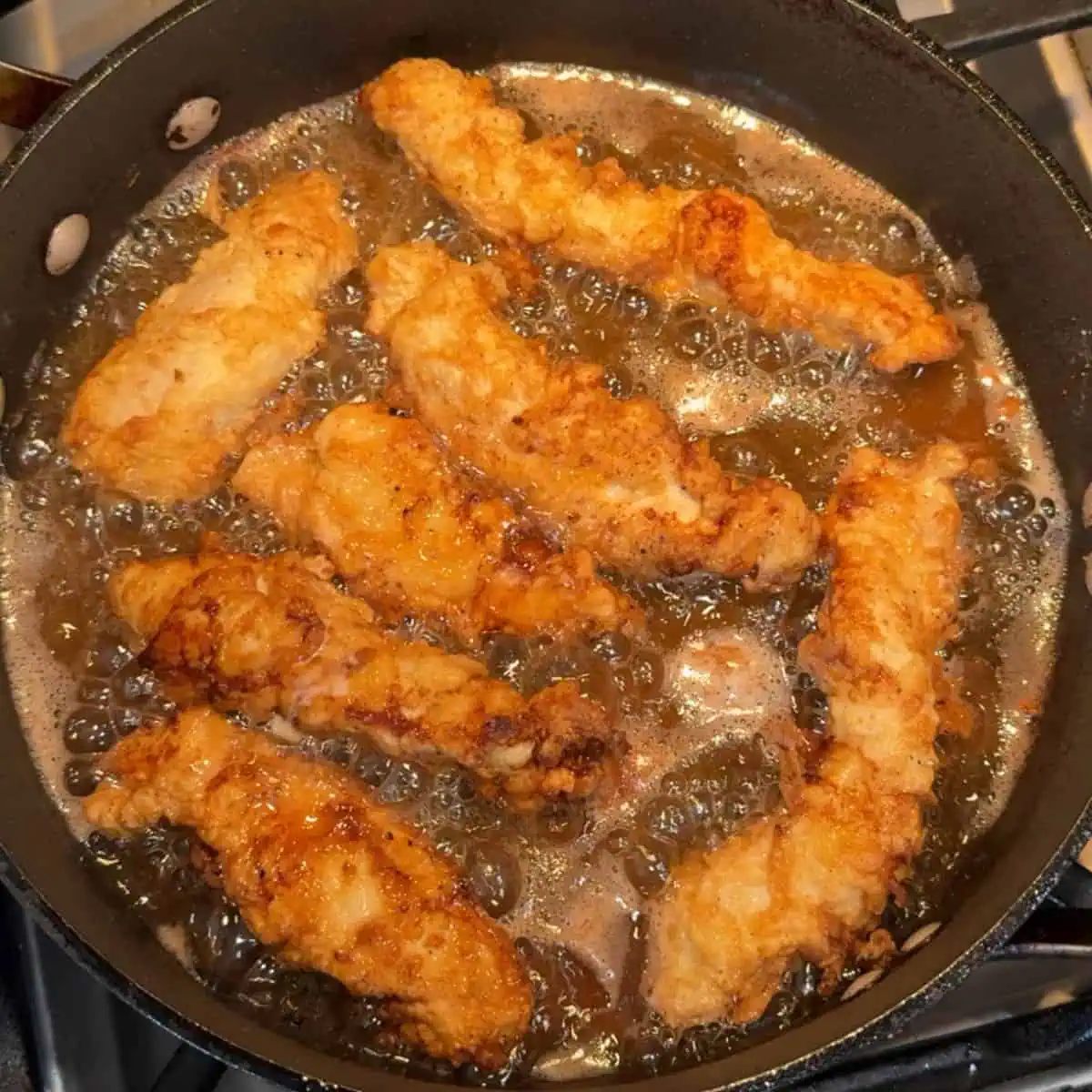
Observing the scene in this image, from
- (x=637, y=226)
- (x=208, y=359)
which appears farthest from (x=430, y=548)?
(x=637, y=226)

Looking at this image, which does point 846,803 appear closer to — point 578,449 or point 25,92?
point 578,449

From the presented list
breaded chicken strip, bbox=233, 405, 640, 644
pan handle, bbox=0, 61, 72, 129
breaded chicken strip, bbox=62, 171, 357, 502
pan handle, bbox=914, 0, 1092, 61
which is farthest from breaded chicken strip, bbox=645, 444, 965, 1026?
pan handle, bbox=0, 61, 72, 129

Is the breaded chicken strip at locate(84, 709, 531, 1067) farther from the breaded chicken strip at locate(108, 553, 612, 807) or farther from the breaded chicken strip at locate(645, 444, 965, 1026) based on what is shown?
the breaded chicken strip at locate(645, 444, 965, 1026)

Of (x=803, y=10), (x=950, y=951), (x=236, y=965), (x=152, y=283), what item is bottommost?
(x=236, y=965)

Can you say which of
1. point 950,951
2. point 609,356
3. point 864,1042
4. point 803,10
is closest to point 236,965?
point 864,1042

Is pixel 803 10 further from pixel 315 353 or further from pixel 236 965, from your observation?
pixel 236 965

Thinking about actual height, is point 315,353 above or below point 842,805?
above

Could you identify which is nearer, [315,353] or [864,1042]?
[864,1042]
